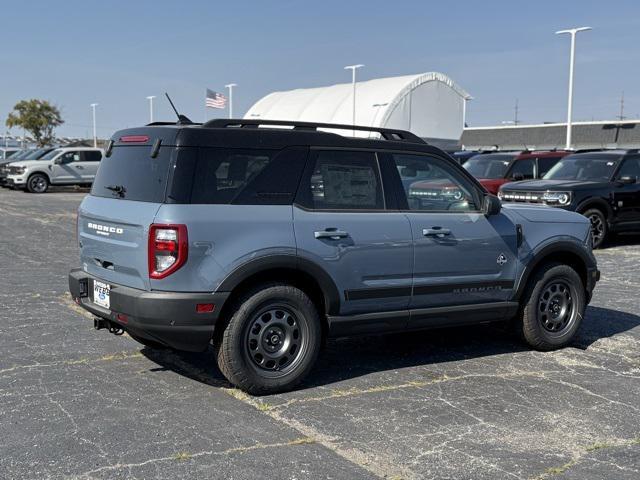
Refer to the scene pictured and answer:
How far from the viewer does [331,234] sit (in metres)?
5.39

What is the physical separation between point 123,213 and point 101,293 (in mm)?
653

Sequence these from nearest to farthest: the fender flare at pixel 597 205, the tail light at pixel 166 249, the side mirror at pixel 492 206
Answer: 1. the tail light at pixel 166 249
2. the side mirror at pixel 492 206
3. the fender flare at pixel 597 205

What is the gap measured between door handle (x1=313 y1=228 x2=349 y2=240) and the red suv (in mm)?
12319

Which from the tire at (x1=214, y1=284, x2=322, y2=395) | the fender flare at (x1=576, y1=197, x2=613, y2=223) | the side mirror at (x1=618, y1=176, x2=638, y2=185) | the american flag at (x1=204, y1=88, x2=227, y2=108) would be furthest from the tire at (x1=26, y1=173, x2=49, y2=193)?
the tire at (x1=214, y1=284, x2=322, y2=395)

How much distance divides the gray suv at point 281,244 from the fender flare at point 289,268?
1 centimetres

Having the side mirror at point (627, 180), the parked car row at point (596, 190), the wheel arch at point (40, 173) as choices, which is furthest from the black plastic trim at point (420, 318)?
the wheel arch at point (40, 173)

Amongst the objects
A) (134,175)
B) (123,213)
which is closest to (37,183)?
(134,175)

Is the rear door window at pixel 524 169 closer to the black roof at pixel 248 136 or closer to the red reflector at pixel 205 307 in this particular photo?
the black roof at pixel 248 136

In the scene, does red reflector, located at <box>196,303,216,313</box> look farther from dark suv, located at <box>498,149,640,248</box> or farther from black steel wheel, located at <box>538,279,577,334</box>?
dark suv, located at <box>498,149,640,248</box>

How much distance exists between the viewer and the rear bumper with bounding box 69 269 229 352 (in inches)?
193

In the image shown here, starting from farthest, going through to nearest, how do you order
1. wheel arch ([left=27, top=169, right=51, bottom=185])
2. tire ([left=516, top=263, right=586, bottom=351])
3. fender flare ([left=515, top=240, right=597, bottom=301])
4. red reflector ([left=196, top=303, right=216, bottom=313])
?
wheel arch ([left=27, top=169, right=51, bottom=185])
tire ([left=516, top=263, right=586, bottom=351])
fender flare ([left=515, top=240, right=597, bottom=301])
red reflector ([left=196, top=303, right=216, bottom=313])

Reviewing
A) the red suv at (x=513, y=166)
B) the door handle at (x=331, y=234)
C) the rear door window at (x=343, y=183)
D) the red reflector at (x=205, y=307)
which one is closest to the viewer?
the red reflector at (x=205, y=307)

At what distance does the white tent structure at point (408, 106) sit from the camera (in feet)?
194

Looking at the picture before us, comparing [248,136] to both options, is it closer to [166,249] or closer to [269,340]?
[166,249]
